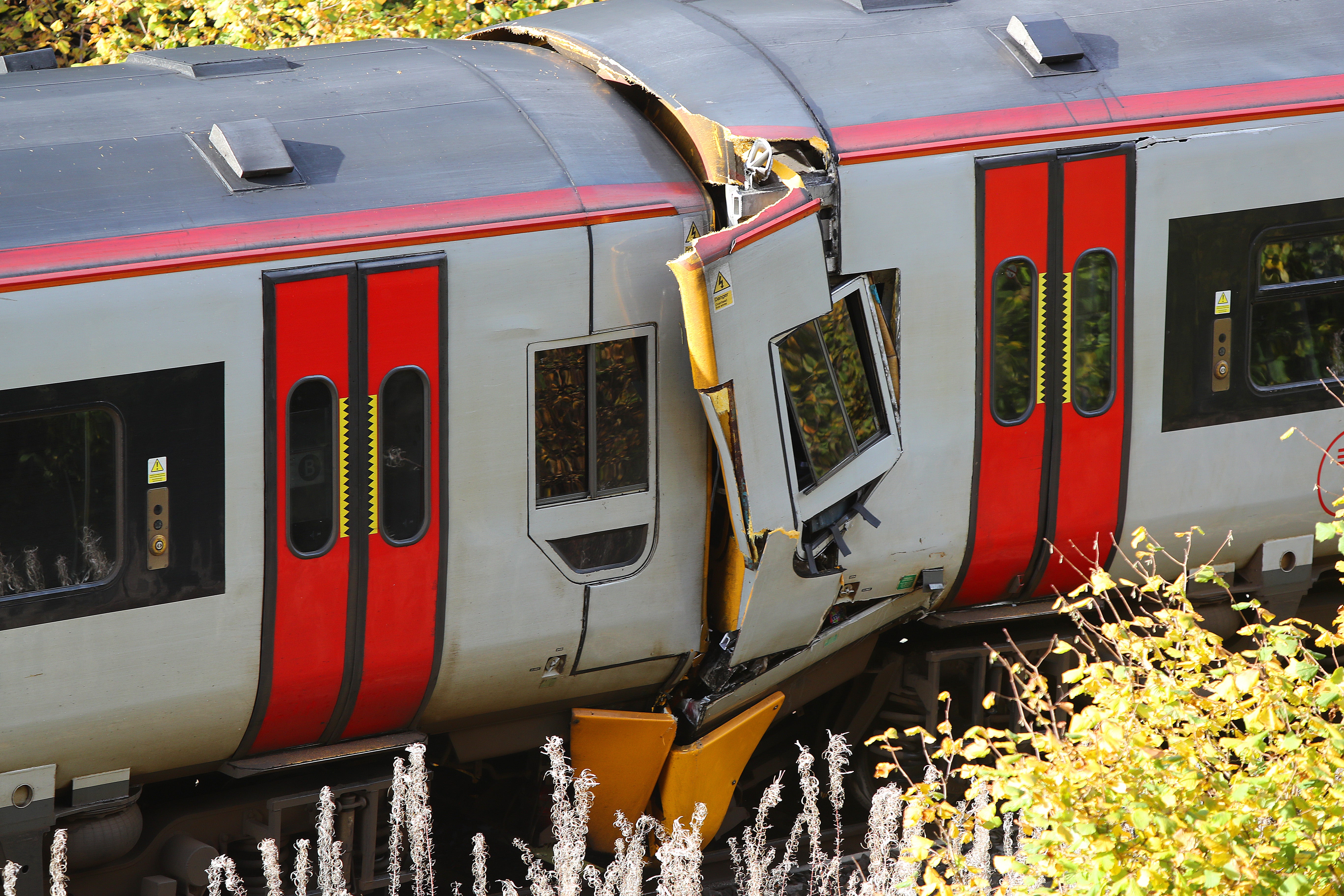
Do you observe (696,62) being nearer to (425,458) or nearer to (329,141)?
(329,141)

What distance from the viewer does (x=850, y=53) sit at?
6348mm

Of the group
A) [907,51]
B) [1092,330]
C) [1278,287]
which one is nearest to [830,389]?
[1092,330]

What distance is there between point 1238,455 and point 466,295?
11.5ft

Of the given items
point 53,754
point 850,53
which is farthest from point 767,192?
point 53,754

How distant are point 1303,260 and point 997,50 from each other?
164 centimetres

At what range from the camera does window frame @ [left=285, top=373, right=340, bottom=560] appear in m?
5.21

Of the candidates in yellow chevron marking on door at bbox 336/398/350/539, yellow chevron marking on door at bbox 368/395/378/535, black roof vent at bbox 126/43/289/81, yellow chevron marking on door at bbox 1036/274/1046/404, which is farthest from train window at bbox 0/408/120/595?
yellow chevron marking on door at bbox 1036/274/1046/404

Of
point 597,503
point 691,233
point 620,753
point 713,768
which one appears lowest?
point 713,768

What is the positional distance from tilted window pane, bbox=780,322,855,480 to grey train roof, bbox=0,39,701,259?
654 mm

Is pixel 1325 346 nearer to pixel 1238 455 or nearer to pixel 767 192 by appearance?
pixel 1238 455

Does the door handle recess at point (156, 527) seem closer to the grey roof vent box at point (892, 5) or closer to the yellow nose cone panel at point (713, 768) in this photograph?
the yellow nose cone panel at point (713, 768)

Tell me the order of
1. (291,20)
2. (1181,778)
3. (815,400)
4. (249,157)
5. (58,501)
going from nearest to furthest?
(1181,778) → (58,501) → (249,157) → (815,400) → (291,20)

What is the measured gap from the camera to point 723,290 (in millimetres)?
5473

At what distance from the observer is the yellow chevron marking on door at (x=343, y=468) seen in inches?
209
